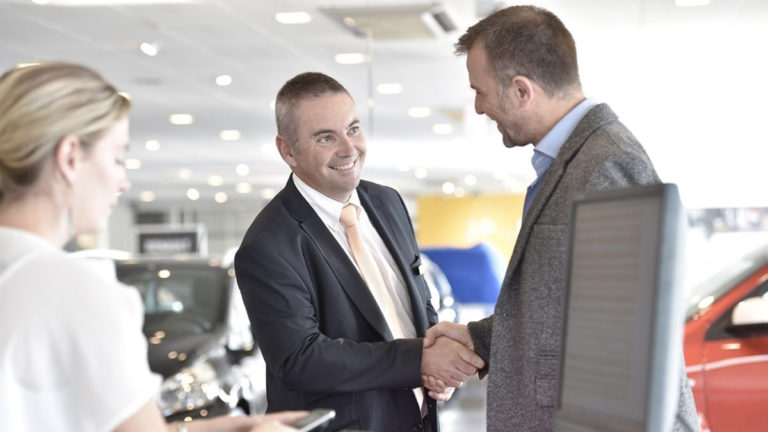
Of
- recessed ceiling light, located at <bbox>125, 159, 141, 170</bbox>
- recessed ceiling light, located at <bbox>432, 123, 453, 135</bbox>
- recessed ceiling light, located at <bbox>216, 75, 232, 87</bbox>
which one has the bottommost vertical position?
recessed ceiling light, located at <bbox>125, 159, 141, 170</bbox>

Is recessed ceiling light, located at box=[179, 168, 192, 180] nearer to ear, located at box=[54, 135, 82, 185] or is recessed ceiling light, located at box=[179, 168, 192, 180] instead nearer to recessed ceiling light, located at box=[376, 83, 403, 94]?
recessed ceiling light, located at box=[376, 83, 403, 94]

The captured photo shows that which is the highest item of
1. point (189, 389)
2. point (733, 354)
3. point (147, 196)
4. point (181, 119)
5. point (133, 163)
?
point (181, 119)

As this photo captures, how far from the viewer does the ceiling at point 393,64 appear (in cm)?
1009

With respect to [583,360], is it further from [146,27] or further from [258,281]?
[146,27]

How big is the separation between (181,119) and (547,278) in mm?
16077

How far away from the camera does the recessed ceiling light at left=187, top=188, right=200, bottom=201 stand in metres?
35.2

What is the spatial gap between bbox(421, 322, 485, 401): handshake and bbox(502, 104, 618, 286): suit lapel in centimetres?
47

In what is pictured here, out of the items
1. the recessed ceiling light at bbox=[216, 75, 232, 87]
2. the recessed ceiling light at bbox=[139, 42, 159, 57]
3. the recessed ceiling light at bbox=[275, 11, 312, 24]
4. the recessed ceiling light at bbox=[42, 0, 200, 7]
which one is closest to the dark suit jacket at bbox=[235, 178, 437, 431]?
the recessed ceiling light at bbox=[42, 0, 200, 7]

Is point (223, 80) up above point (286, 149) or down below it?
above

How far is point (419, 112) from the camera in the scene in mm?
17203

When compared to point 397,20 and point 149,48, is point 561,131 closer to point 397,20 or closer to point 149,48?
point 397,20

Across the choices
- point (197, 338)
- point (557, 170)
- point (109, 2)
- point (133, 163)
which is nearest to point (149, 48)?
point (109, 2)

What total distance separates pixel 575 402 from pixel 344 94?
1.51 metres

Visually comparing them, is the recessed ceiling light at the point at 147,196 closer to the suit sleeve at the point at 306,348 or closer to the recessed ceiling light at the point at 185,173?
the recessed ceiling light at the point at 185,173
